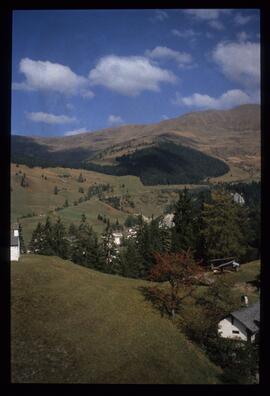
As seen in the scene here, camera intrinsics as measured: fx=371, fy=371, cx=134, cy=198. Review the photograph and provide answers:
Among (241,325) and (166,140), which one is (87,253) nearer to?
(241,325)

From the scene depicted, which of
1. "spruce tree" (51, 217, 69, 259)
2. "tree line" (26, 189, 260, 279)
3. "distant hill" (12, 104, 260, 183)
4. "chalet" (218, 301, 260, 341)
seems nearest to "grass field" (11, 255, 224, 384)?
"chalet" (218, 301, 260, 341)

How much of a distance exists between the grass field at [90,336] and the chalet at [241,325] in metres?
0.96

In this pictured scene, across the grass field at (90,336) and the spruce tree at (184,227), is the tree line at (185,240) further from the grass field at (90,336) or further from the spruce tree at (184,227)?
the grass field at (90,336)

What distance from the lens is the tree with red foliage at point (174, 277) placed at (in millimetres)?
10672

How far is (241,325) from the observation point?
813 centimetres

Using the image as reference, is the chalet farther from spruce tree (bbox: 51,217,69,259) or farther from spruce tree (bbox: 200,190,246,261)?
spruce tree (bbox: 51,217,69,259)

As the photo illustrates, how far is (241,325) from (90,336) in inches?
137

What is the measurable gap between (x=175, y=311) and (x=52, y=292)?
135 inches

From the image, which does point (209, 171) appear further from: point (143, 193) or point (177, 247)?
point (177, 247)

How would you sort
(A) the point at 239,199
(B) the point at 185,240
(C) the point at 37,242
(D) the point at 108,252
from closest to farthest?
(B) the point at 185,240, (A) the point at 239,199, (C) the point at 37,242, (D) the point at 108,252

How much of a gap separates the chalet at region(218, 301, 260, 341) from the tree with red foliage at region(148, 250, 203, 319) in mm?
1751

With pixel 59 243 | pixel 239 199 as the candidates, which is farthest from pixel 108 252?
pixel 239 199

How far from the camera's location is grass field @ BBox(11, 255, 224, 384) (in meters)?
4.24

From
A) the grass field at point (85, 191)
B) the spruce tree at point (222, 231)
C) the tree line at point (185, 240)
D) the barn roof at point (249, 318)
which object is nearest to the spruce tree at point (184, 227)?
the tree line at point (185, 240)
